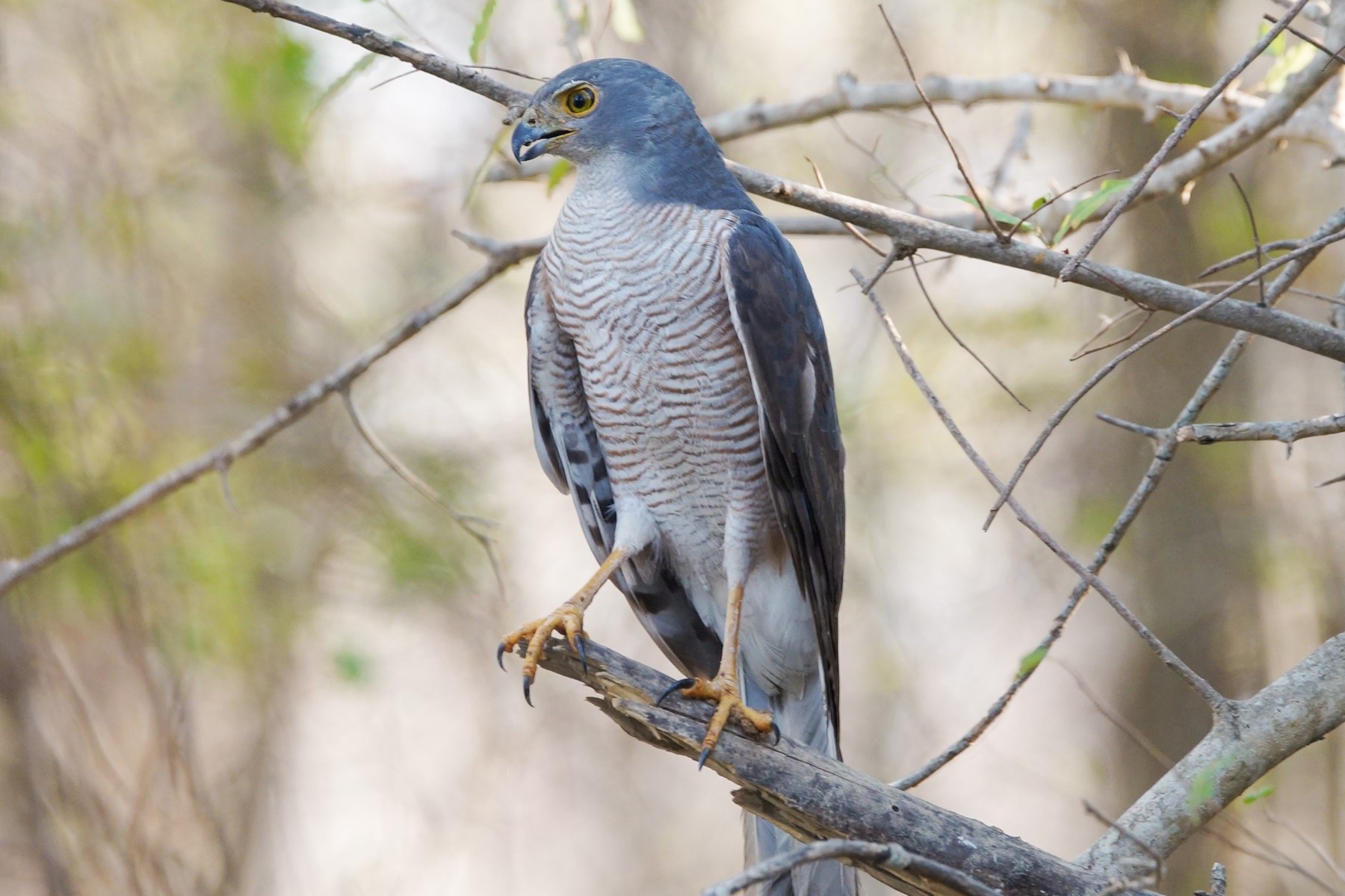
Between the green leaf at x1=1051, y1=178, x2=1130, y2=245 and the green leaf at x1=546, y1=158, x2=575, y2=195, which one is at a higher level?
Answer: the green leaf at x1=546, y1=158, x2=575, y2=195

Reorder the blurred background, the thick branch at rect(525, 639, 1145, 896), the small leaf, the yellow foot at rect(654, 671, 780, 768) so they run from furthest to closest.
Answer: the blurred background → the small leaf → the yellow foot at rect(654, 671, 780, 768) → the thick branch at rect(525, 639, 1145, 896)

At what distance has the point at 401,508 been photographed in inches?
286

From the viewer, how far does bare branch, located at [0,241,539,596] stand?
3.72m

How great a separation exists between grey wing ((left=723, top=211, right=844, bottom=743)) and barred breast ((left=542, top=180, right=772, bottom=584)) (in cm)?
10

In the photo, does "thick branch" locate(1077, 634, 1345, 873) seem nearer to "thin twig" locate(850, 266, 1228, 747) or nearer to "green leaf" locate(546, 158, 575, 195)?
"thin twig" locate(850, 266, 1228, 747)

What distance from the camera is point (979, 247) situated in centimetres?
259

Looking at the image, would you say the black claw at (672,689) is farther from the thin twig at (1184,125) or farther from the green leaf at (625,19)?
the green leaf at (625,19)

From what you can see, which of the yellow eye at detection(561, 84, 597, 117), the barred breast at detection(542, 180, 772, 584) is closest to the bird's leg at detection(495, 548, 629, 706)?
the barred breast at detection(542, 180, 772, 584)

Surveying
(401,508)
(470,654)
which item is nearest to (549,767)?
(470,654)

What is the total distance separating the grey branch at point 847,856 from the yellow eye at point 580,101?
238 cm

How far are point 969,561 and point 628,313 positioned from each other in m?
6.72

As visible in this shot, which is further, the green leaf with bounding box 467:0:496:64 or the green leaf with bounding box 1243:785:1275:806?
the green leaf with bounding box 467:0:496:64

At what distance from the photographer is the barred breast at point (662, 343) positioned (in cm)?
331

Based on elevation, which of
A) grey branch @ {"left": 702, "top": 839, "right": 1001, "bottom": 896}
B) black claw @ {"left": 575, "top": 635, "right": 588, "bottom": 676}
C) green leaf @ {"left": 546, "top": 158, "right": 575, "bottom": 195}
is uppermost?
green leaf @ {"left": 546, "top": 158, "right": 575, "bottom": 195}
